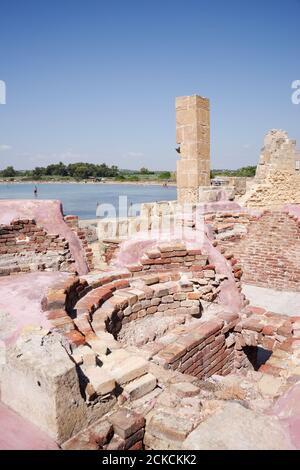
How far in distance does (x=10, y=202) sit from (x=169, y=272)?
3.16 meters

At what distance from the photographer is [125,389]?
224cm

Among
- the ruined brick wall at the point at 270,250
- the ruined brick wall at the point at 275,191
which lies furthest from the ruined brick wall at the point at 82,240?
the ruined brick wall at the point at 275,191

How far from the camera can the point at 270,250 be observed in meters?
7.82

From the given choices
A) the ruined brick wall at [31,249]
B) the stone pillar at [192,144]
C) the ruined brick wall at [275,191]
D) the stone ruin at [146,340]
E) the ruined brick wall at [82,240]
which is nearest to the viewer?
the stone ruin at [146,340]

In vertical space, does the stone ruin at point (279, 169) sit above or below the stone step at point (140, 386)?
above

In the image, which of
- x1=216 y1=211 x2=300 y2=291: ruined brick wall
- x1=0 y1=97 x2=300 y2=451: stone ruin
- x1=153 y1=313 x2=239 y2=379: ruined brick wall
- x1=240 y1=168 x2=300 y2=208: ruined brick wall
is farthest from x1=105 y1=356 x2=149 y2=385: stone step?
x1=240 y1=168 x2=300 y2=208: ruined brick wall

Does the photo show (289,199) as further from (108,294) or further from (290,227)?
(108,294)

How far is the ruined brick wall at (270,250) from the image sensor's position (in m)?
7.48

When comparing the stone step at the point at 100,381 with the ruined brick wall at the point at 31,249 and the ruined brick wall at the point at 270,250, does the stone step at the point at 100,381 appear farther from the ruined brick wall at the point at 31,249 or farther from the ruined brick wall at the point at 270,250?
the ruined brick wall at the point at 270,250

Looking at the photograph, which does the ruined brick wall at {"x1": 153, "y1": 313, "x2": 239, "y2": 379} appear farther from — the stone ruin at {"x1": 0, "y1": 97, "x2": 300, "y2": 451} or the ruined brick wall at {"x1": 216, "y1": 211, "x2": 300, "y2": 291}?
the ruined brick wall at {"x1": 216, "y1": 211, "x2": 300, "y2": 291}

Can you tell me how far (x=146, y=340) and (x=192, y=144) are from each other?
22.8 feet

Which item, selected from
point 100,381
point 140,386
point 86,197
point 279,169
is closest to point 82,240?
point 140,386
